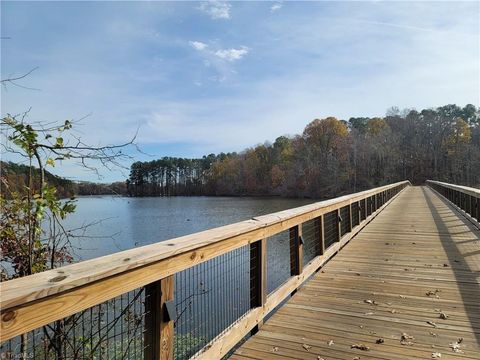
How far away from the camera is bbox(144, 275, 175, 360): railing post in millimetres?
1926

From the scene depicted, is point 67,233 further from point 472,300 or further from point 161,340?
point 472,300

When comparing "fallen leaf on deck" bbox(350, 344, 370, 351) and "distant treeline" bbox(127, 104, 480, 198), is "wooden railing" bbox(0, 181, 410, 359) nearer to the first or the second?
"fallen leaf on deck" bbox(350, 344, 370, 351)

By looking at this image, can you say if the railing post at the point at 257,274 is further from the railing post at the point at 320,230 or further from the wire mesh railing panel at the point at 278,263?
the wire mesh railing panel at the point at 278,263

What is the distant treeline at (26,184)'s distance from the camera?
306 cm

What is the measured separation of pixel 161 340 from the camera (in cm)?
194

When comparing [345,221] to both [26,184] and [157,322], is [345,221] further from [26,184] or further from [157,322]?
[157,322]

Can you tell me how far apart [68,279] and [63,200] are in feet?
6.38

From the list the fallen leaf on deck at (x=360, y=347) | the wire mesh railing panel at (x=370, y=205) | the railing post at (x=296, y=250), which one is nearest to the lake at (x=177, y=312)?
the railing post at (x=296, y=250)

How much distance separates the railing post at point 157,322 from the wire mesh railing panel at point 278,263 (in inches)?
215

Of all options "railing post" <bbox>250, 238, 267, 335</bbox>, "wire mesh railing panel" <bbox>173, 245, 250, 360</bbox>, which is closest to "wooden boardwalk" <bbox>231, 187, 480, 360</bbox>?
"railing post" <bbox>250, 238, 267, 335</bbox>

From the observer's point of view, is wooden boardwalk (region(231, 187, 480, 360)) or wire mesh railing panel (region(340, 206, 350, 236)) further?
wire mesh railing panel (region(340, 206, 350, 236))

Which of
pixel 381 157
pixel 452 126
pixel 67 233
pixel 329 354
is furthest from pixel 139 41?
pixel 452 126

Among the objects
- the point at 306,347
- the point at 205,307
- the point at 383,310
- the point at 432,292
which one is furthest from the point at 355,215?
the point at 306,347

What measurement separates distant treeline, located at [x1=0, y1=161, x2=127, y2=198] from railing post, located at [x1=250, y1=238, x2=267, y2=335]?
4.78 ft
